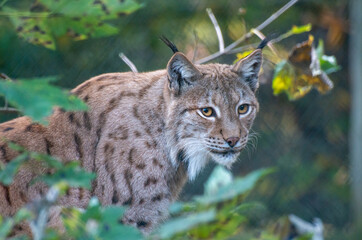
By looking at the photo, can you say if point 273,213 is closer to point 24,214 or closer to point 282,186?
point 282,186

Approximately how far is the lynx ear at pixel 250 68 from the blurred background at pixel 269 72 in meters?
2.09

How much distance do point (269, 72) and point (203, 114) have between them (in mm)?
2614

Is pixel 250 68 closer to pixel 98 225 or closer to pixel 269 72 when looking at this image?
pixel 98 225

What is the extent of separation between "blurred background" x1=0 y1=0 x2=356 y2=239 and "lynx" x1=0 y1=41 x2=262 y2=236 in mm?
2143

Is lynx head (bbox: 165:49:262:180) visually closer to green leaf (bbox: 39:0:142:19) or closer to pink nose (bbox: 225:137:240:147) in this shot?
pink nose (bbox: 225:137:240:147)

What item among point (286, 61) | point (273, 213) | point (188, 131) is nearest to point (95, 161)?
point (188, 131)

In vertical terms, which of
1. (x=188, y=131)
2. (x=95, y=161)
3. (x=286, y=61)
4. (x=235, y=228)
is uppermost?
(x=286, y=61)

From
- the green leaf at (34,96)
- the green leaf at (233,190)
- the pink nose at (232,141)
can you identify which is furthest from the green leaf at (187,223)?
the pink nose at (232,141)

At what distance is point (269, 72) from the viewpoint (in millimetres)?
5367

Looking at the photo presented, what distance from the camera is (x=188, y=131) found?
2.91m

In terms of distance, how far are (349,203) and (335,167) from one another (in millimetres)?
388

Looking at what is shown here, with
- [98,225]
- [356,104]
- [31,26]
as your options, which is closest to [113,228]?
[98,225]

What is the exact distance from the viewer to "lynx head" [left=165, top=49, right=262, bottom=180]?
9.32 ft

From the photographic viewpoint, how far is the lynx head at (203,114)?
2.84m
